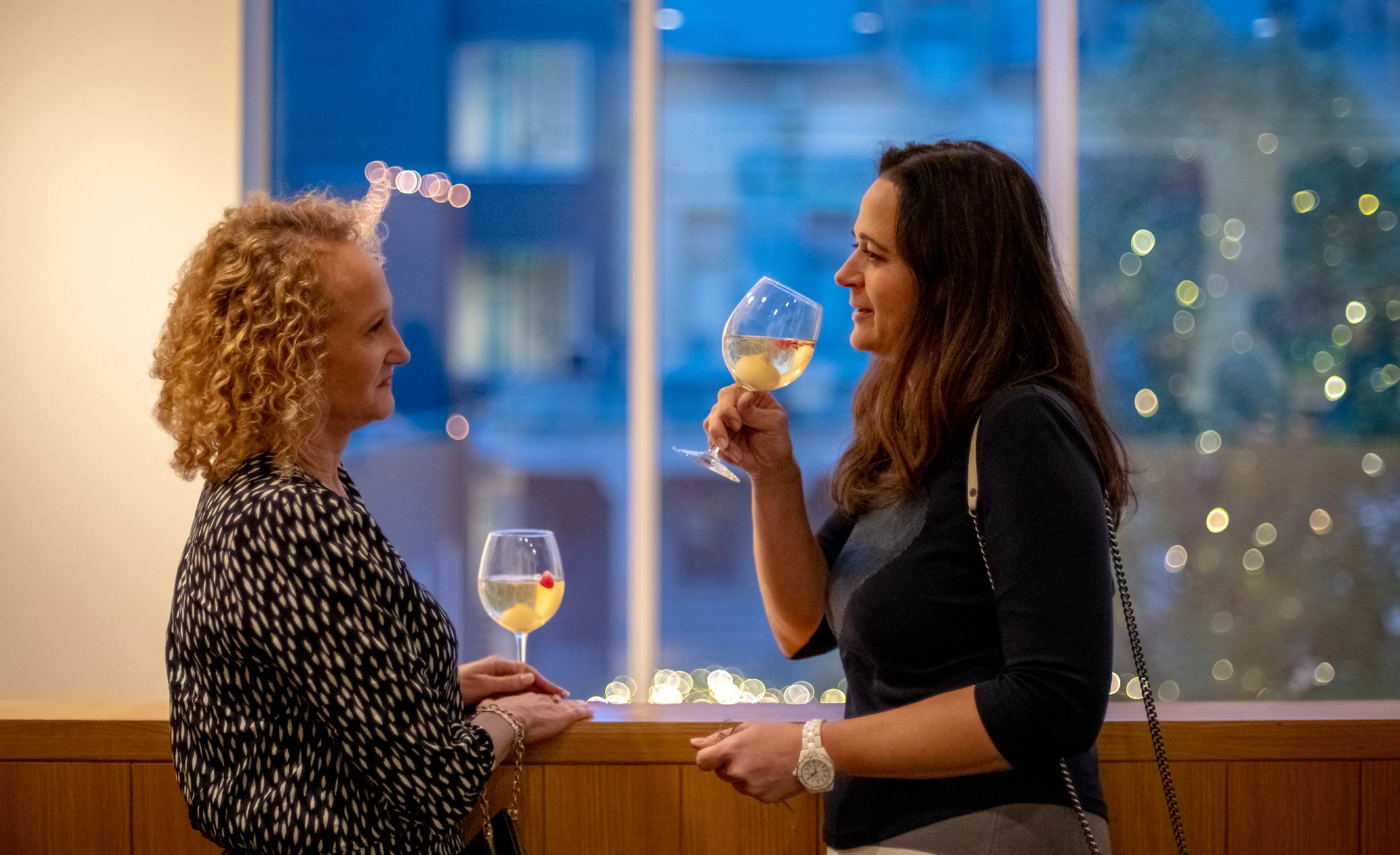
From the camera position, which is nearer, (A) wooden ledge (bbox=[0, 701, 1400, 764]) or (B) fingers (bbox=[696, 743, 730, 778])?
(B) fingers (bbox=[696, 743, 730, 778])

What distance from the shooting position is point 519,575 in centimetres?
178

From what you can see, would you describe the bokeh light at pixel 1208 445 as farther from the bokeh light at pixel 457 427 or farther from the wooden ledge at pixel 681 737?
the bokeh light at pixel 457 427

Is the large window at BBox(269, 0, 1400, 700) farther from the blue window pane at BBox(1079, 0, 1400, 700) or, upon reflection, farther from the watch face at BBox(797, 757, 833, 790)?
the watch face at BBox(797, 757, 833, 790)

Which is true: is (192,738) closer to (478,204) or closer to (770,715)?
(770,715)

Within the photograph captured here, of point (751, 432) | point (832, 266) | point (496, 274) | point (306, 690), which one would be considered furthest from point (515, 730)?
point (832, 266)

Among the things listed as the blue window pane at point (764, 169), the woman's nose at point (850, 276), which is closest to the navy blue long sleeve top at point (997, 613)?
the woman's nose at point (850, 276)

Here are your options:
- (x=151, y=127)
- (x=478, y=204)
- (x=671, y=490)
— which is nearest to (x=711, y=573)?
(x=671, y=490)

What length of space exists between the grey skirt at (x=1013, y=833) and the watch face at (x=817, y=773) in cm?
13

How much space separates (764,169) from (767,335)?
1717 millimetres

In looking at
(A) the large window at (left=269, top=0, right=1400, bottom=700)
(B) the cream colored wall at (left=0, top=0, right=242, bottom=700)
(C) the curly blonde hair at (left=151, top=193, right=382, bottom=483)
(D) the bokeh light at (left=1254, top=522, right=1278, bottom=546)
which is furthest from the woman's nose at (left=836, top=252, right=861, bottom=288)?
(D) the bokeh light at (left=1254, top=522, right=1278, bottom=546)

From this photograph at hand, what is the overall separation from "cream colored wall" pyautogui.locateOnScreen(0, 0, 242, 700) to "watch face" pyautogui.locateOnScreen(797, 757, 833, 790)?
1972 millimetres

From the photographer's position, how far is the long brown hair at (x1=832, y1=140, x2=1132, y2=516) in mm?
1348

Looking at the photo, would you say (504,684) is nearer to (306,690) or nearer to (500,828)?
(500,828)

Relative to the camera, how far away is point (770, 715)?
72.6 inches
